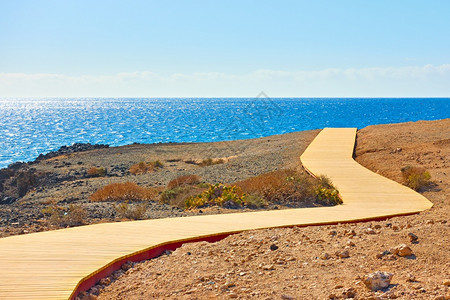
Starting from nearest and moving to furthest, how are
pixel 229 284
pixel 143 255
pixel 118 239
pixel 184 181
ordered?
pixel 229 284, pixel 143 255, pixel 118 239, pixel 184 181

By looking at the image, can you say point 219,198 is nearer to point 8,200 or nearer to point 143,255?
point 143,255

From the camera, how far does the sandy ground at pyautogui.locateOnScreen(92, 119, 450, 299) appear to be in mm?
5672

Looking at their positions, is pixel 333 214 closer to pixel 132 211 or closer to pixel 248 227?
pixel 248 227

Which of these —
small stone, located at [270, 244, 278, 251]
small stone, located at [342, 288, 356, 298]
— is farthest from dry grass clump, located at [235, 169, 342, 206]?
small stone, located at [342, 288, 356, 298]

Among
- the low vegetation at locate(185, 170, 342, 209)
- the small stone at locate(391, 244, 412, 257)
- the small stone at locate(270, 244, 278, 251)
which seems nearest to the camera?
the small stone at locate(391, 244, 412, 257)

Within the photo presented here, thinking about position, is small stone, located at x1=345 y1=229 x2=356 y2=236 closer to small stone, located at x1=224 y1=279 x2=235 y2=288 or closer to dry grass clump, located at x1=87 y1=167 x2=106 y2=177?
small stone, located at x1=224 y1=279 x2=235 y2=288

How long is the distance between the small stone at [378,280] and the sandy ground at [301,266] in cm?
6

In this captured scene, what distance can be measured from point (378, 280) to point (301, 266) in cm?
138

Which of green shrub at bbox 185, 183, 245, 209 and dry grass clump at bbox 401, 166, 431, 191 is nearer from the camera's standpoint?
green shrub at bbox 185, 183, 245, 209

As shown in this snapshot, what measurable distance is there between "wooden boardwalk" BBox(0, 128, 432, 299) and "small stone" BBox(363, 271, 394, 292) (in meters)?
3.37

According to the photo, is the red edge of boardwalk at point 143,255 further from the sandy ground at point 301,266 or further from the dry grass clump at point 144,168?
the dry grass clump at point 144,168

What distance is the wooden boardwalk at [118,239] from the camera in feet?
21.3

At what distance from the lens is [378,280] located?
547cm

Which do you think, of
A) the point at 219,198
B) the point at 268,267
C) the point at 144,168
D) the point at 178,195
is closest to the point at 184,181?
the point at 178,195
